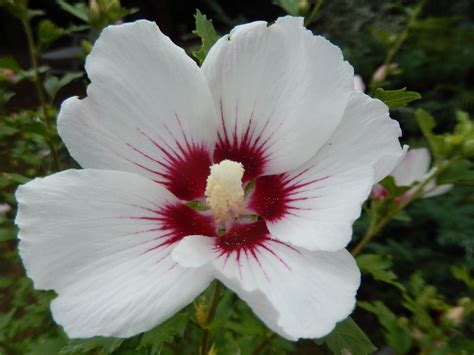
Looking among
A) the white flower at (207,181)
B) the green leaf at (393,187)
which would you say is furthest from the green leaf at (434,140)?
the white flower at (207,181)

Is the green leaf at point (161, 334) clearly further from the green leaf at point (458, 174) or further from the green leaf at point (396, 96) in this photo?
the green leaf at point (458, 174)

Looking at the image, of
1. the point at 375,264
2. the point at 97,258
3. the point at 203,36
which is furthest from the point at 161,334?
the point at 375,264

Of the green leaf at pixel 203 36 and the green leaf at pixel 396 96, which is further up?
the green leaf at pixel 396 96

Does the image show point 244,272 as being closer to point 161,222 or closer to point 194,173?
point 161,222

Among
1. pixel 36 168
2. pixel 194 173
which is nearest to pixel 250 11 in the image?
pixel 36 168

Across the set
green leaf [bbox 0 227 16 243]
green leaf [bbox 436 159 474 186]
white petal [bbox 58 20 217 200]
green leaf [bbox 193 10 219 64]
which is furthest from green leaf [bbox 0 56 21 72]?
green leaf [bbox 436 159 474 186]

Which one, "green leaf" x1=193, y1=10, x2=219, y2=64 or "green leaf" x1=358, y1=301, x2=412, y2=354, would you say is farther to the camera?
"green leaf" x1=358, y1=301, x2=412, y2=354

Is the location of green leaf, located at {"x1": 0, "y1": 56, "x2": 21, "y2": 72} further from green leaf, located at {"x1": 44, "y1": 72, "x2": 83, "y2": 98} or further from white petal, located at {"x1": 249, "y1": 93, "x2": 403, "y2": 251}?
white petal, located at {"x1": 249, "y1": 93, "x2": 403, "y2": 251}
